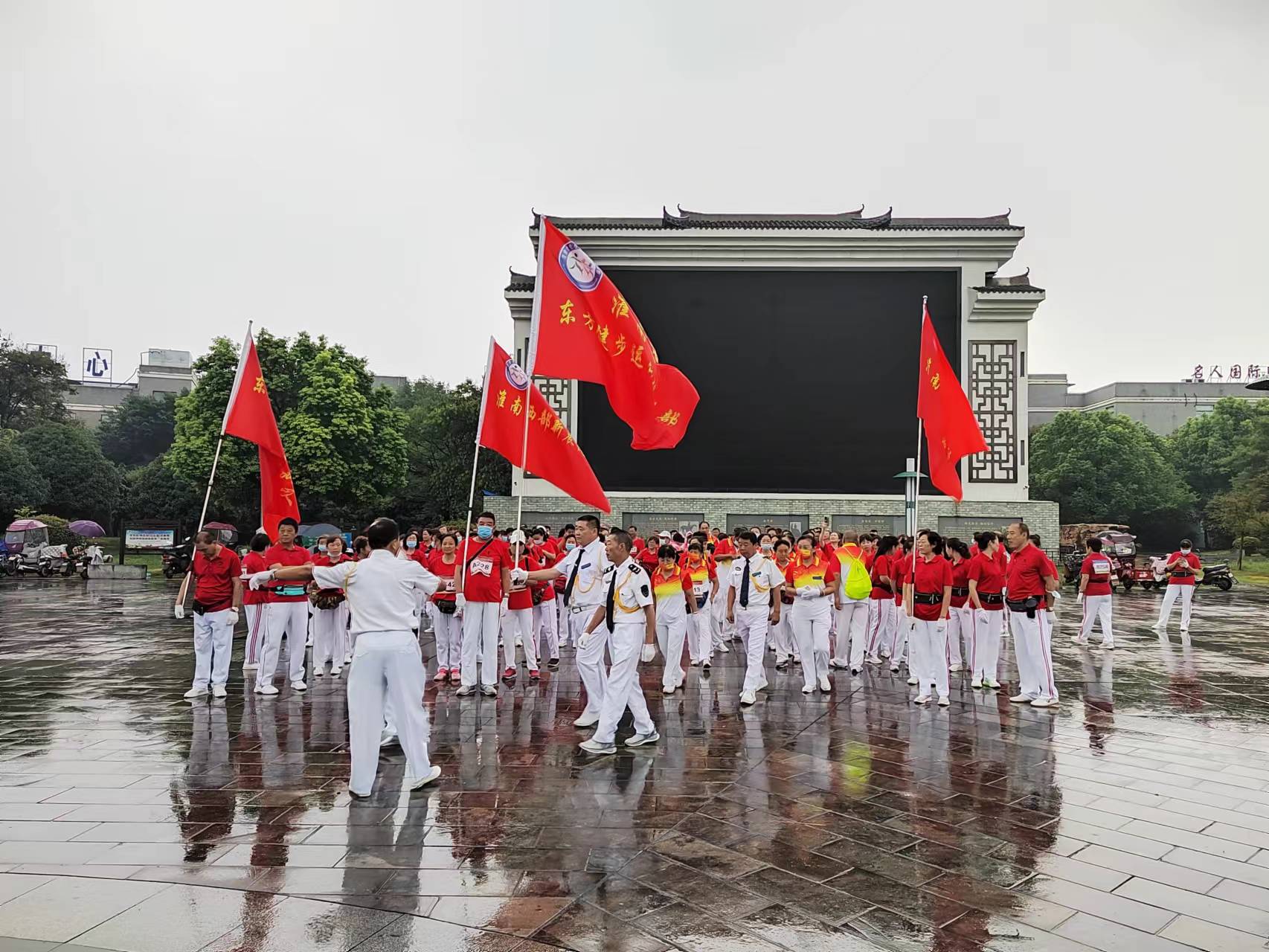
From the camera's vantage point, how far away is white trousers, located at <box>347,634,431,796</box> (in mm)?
5520

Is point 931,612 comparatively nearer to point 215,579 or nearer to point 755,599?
point 755,599

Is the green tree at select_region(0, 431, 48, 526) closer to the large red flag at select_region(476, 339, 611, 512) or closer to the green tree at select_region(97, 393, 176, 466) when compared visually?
the green tree at select_region(97, 393, 176, 466)

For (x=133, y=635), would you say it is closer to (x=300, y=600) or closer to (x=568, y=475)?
(x=300, y=600)

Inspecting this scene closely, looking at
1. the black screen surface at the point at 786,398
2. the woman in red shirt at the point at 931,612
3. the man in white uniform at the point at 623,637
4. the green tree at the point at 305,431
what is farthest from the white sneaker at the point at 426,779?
the green tree at the point at 305,431

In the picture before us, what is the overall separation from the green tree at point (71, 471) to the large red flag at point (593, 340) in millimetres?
38144

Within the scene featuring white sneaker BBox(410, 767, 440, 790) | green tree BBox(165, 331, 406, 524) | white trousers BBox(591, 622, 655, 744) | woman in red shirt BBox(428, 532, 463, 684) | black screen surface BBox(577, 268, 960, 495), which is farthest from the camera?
green tree BBox(165, 331, 406, 524)

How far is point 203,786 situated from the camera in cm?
572

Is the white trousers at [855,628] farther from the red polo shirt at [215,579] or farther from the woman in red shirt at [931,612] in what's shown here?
the red polo shirt at [215,579]

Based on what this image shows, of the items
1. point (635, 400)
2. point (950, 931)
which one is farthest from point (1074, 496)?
point (950, 931)

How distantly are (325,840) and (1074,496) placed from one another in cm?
4621

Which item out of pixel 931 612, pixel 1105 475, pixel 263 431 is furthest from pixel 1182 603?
pixel 1105 475

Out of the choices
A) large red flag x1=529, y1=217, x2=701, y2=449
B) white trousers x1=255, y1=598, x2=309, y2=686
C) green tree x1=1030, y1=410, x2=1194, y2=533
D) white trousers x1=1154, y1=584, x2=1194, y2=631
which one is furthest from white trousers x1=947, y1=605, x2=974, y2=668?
green tree x1=1030, y1=410, x2=1194, y2=533

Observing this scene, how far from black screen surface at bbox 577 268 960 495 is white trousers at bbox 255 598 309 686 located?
1800cm

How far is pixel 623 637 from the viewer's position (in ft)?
22.5
